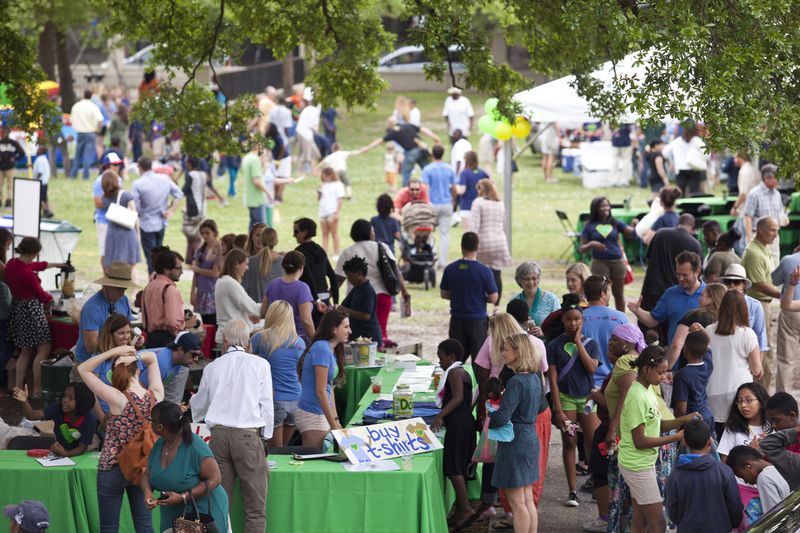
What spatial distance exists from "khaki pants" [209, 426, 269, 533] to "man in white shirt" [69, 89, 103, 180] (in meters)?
22.1

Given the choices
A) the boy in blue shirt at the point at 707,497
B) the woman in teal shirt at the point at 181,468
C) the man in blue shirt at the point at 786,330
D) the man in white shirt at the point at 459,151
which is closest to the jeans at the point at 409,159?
the man in white shirt at the point at 459,151

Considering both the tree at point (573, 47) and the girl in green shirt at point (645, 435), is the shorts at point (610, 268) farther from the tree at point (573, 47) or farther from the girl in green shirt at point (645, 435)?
the girl in green shirt at point (645, 435)

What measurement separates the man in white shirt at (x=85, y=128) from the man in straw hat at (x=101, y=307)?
1911 cm

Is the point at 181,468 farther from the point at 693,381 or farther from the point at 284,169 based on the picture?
the point at 284,169

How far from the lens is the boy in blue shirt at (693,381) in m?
9.16

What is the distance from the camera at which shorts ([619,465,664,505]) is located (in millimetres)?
8516

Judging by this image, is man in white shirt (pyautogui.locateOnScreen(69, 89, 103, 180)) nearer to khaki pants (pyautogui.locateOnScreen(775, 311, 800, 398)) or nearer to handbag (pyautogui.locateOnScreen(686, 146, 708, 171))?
handbag (pyautogui.locateOnScreen(686, 146, 708, 171))

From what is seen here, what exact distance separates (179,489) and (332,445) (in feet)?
5.65

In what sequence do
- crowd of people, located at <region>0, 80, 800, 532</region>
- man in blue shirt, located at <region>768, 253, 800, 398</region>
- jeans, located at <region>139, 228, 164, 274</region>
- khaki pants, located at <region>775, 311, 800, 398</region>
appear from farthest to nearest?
jeans, located at <region>139, 228, 164, 274</region>
khaki pants, located at <region>775, 311, 800, 398</region>
man in blue shirt, located at <region>768, 253, 800, 398</region>
crowd of people, located at <region>0, 80, 800, 532</region>

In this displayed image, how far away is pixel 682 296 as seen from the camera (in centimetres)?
1132

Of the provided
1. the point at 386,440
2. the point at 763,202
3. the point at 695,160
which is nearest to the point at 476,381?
the point at 386,440

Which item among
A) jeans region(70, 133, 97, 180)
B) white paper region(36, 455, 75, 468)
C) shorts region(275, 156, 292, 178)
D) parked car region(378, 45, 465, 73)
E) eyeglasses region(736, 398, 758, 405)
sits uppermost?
parked car region(378, 45, 465, 73)

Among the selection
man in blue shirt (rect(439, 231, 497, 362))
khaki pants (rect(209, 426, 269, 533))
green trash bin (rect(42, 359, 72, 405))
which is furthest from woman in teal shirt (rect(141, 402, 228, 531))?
man in blue shirt (rect(439, 231, 497, 362))

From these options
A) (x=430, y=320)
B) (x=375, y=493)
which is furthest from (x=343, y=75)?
(x=375, y=493)
